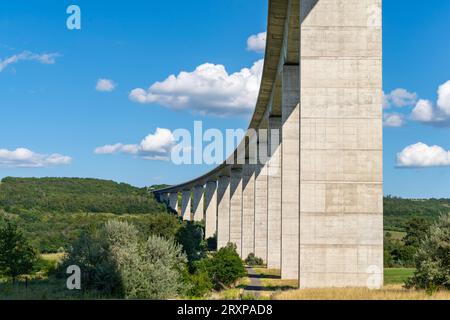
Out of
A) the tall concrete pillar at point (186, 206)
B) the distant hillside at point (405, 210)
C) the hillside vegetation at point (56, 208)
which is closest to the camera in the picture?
the hillside vegetation at point (56, 208)

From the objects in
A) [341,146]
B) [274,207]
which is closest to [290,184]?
[274,207]

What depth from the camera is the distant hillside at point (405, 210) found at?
125m

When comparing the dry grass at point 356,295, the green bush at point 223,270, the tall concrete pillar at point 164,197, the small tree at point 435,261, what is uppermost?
the tall concrete pillar at point 164,197

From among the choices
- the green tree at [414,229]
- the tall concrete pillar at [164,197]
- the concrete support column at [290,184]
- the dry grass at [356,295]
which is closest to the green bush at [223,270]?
the concrete support column at [290,184]

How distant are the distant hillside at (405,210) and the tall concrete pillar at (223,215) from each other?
41.1 m

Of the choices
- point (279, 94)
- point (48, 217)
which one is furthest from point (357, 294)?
point (48, 217)

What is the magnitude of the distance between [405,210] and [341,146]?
137 meters

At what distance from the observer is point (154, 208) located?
156250 mm

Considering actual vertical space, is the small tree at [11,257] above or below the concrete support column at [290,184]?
below

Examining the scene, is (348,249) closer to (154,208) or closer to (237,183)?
(237,183)

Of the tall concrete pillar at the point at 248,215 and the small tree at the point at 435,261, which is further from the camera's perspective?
the tall concrete pillar at the point at 248,215

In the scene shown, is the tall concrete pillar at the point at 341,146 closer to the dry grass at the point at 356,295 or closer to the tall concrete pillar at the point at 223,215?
the dry grass at the point at 356,295

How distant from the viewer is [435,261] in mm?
20156

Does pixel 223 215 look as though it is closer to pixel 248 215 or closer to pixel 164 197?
pixel 248 215
